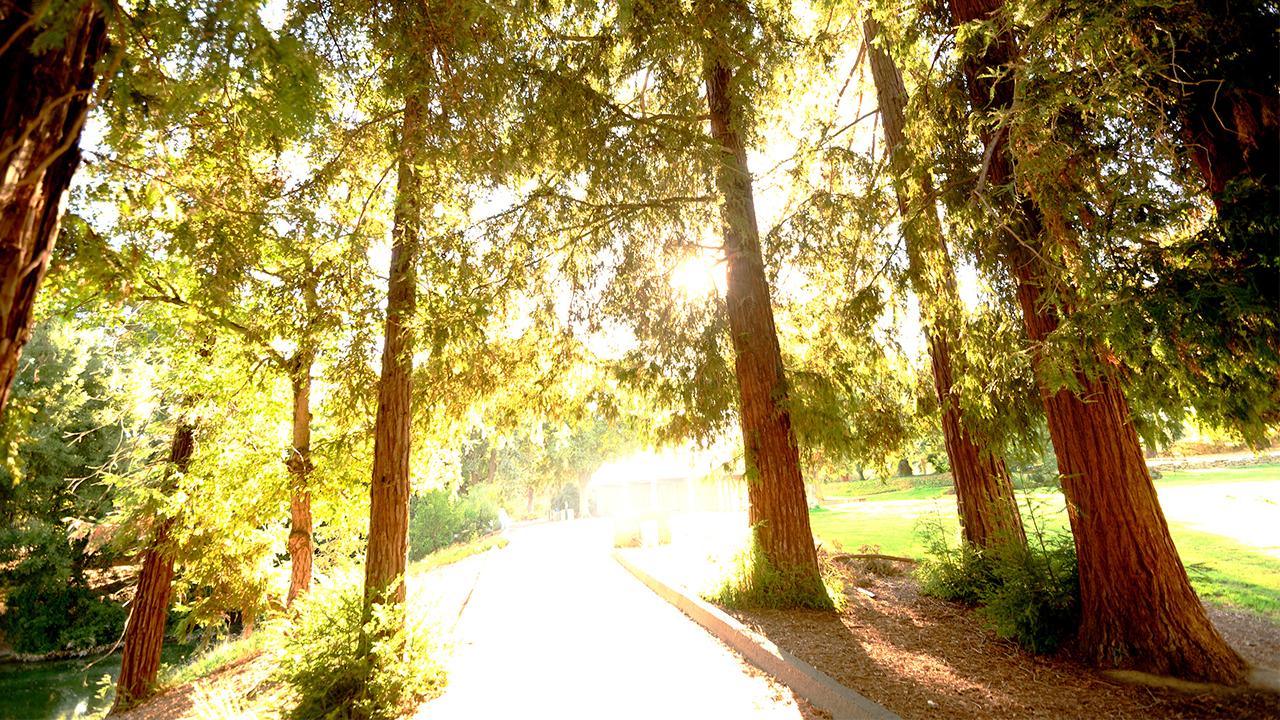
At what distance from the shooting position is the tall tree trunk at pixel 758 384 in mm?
7609

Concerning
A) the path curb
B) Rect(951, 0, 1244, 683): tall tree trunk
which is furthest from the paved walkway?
Rect(951, 0, 1244, 683): tall tree trunk

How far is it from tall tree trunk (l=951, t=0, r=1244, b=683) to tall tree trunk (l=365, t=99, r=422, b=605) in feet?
18.9

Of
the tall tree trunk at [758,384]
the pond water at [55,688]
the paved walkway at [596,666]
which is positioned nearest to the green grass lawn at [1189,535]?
the tall tree trunk at [758,384]

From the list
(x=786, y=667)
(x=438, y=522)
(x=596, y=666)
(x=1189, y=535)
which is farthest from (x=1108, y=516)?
(x=438, y=522)

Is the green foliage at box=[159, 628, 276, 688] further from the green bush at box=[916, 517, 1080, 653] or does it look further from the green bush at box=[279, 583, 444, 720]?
the green bush at box=[916, 517, 1080, 653]

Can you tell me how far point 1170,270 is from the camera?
354cm

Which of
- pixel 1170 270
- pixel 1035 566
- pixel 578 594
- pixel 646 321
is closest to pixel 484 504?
pixel 578 594

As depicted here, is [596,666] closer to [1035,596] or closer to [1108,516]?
[1035,596]

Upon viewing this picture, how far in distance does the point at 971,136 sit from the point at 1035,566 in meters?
4.60

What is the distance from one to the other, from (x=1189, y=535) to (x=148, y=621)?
69.4 ft

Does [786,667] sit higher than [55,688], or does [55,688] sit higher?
[786,667]

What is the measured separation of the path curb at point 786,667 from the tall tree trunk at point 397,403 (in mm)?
3690

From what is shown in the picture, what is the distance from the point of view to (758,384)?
8188 millimetres

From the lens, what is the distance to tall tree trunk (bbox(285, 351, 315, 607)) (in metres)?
9.32
